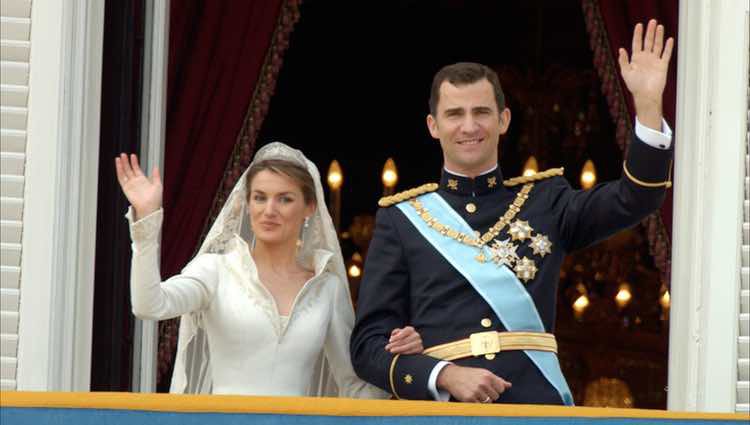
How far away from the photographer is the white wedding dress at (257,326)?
4.05 meters

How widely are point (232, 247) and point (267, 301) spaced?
23 cm

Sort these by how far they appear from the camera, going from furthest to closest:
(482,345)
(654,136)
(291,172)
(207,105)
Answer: (207,105) < (291,172) < (482,345) < (654,136)

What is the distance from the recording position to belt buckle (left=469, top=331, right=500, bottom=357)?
3.87 meters

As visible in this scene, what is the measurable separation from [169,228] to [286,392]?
228 centimetres

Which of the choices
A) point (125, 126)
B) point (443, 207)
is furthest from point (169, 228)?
point (443, 207)

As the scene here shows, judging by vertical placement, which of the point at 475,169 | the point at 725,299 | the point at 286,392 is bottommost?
the point at 286,392

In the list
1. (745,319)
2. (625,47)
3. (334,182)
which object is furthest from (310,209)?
(334,182)

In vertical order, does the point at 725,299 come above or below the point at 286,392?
above

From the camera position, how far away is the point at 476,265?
3926 millimetres

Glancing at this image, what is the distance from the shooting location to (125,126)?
4.67 m

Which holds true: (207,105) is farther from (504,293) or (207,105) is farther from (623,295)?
(623,295)

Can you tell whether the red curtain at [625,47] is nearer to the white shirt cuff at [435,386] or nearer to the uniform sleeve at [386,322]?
the uniform sleeve at [386,322]

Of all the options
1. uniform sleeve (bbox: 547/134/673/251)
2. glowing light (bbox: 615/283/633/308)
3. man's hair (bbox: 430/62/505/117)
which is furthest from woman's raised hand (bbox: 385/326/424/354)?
glowing light (bbox: 615/283/633/308)

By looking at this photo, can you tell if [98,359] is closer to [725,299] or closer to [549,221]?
[549,221]
